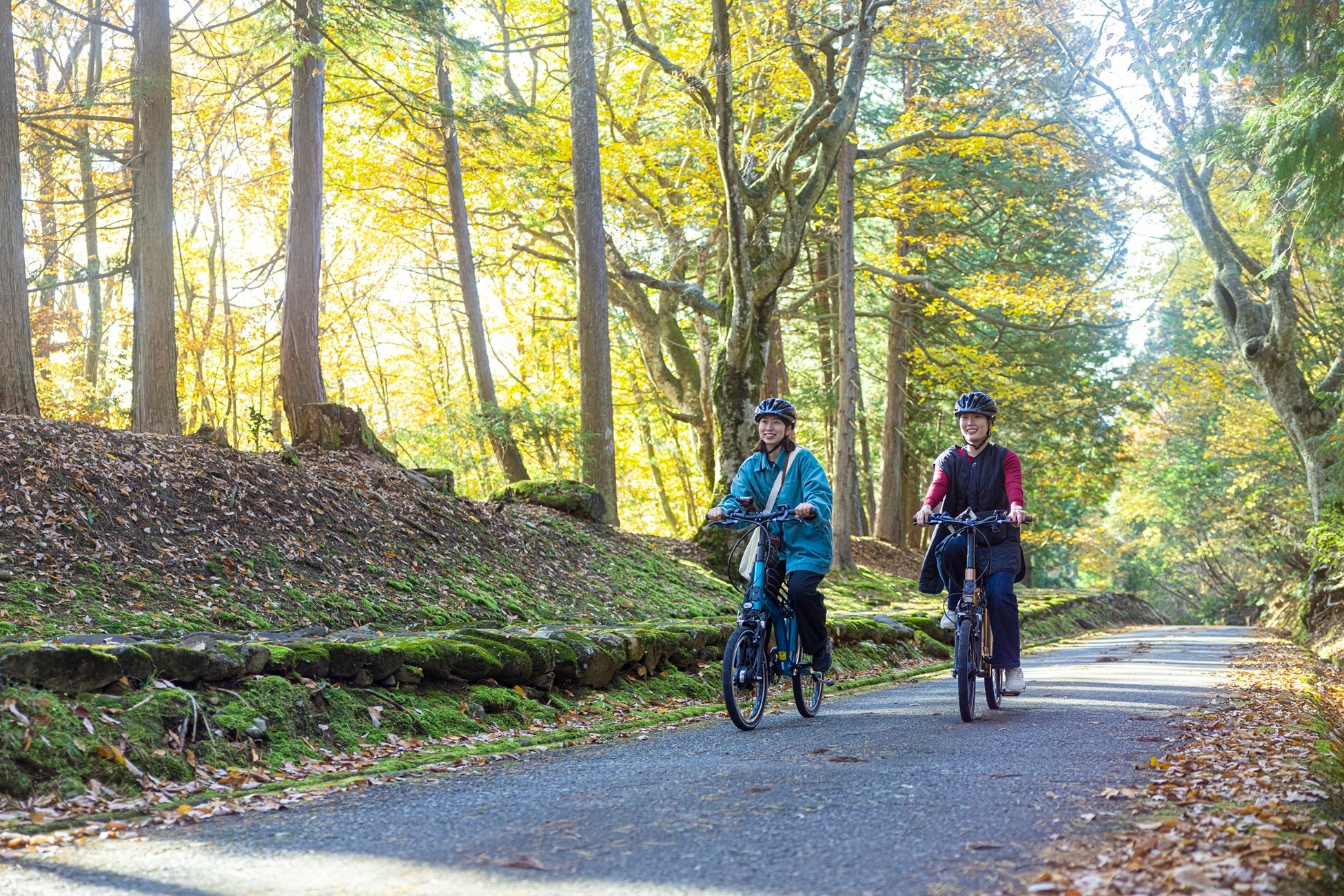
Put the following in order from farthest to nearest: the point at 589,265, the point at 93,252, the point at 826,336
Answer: the point at 826,336 < the point at 93,252 < the point at 589,265

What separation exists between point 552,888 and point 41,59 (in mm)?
26217

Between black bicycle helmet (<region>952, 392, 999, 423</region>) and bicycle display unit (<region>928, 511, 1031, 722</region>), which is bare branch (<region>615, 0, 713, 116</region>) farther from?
bicycle display unit (<region>928, 511, 1031, 722</region>)

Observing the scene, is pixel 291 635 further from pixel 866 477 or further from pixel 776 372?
pixel 866 477

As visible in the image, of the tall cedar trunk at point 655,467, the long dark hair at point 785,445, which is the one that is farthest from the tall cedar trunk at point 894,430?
the long dark hair at point 785,445

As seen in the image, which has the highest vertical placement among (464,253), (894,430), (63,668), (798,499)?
(464,253)

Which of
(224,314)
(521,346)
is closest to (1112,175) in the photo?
(521,346)

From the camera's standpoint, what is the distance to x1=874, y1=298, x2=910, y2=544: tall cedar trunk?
1030 inches

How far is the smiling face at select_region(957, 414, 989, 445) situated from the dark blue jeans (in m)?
0.79

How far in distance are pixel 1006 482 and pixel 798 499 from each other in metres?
1.58

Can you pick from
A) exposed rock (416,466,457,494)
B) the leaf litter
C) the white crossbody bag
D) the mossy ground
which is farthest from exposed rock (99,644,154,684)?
exposed rock (416,466,457,494)

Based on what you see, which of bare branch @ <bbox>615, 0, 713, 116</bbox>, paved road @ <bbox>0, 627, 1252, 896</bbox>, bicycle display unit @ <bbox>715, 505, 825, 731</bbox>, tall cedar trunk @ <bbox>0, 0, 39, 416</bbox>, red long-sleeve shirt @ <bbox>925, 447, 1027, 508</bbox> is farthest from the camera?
bare branch @ <bbox>615, 0, 713, 116</bbox>

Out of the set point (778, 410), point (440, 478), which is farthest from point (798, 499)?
point (440, 478)

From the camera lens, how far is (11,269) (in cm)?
1020

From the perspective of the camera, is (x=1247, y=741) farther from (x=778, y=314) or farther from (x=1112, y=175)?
(x=1112, y=175)
